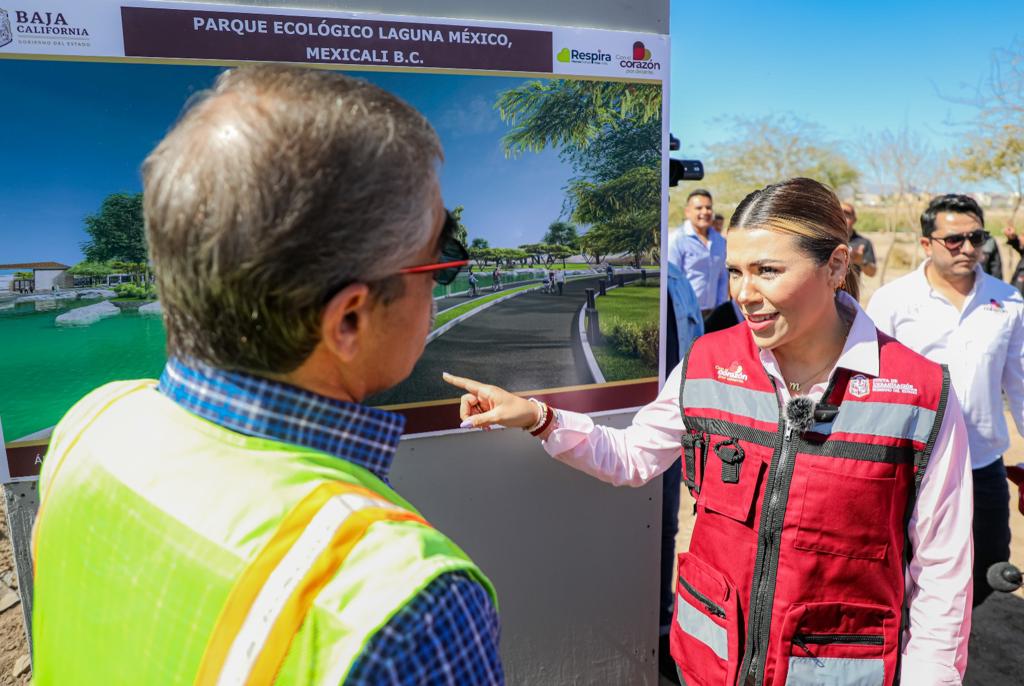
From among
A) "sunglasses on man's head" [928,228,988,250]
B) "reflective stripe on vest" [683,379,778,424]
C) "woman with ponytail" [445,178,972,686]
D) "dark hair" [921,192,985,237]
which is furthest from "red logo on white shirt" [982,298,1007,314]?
"reflective stripe on vest" [683,379,778,424]

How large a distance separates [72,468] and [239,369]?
0.89 feet

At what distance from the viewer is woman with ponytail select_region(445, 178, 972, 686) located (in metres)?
1.57

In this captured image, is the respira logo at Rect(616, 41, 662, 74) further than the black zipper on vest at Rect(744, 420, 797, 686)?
Yes

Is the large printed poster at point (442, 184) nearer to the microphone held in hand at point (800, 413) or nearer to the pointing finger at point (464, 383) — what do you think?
the pointing finger at point (464, 383)

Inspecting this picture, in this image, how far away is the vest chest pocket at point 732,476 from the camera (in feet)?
5.52

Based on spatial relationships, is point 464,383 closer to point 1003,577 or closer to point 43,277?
point 43,277

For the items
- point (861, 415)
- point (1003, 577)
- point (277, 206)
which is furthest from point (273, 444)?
point (1003, 577)

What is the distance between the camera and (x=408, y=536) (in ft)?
2.35

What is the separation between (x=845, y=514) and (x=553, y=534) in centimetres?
110

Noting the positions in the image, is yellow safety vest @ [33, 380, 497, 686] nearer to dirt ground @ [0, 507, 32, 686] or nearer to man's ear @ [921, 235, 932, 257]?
dirt ground @ [0, 507, 32, 686]

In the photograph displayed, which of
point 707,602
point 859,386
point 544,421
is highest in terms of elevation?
point 859,386

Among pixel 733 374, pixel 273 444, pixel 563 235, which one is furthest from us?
pixel 563 235

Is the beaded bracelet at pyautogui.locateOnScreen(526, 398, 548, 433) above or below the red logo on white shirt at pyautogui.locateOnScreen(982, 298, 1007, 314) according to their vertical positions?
below

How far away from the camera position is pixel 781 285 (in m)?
1.71
